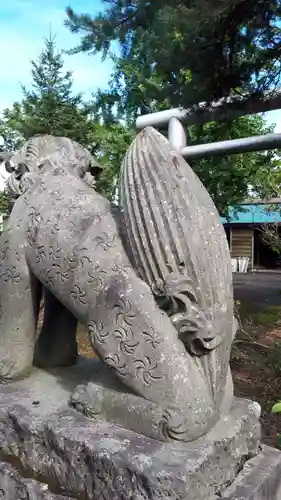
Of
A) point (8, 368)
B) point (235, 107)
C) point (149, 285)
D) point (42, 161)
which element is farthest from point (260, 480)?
point (235, 107)

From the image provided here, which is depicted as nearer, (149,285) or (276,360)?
(149,285)

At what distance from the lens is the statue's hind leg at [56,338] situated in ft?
5.57

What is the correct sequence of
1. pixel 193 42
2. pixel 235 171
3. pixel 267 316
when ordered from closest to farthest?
1. pixel 193 42
2. pixel 267 316
3. pixel 235 171

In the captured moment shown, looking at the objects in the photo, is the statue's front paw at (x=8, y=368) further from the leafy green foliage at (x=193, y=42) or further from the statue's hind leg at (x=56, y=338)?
the leafy green foliage at (x=193, y=42)

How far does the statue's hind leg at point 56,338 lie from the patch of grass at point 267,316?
11.8 feet

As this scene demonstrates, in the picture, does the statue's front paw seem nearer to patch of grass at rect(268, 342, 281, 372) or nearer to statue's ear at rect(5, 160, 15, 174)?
statue's ear at rect(5, 160, 15, 174)

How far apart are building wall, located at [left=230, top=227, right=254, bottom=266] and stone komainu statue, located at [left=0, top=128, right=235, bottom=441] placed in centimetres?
1247

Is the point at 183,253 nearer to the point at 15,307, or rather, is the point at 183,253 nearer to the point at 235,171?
the point at 15,307

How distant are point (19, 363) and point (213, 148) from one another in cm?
284

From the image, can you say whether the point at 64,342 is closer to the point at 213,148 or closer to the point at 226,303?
the point at 226,303

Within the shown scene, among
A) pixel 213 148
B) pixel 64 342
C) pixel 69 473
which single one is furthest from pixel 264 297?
pixel 69 473

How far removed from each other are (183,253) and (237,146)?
8.93 ft

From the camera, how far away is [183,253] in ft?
4.03

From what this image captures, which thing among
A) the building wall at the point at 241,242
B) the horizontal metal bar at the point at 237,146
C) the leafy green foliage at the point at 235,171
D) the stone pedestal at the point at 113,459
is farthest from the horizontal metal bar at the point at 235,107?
the building wall at the point at 241,242
